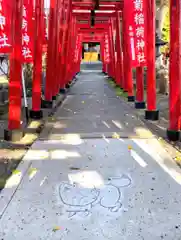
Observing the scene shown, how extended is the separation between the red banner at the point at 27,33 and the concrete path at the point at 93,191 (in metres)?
2.11

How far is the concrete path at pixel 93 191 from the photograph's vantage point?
3.37 metres

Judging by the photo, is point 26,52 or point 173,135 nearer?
point 173,135

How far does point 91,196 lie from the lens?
4.11 m

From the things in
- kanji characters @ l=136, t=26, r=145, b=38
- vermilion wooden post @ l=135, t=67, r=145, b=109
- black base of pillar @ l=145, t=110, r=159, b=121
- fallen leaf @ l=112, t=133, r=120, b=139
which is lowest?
fallen leaf @ l=112, t=133, r=120, b=139

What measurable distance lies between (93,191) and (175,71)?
324 cm

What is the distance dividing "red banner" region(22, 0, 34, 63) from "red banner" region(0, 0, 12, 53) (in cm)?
208

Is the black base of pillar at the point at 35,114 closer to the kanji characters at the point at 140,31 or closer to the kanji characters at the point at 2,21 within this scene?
the kanji characters at the point at 140,31

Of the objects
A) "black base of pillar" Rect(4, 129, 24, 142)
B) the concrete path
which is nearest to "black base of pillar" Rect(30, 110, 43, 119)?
the concrete path

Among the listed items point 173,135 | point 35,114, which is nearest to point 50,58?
point 35,114

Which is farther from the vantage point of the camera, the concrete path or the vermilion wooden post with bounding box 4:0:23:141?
the vermilion wooden post with bounding box 4:0:23:141

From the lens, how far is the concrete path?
3.37 m

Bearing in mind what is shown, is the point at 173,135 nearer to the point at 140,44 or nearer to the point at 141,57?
the point at 141,57

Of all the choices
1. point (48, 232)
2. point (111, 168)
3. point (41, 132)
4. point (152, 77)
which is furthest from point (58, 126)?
point (48, 232)

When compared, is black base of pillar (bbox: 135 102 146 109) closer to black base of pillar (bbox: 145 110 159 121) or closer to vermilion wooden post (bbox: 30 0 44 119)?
black base of pillar (bbox: 145 110 159 121)
